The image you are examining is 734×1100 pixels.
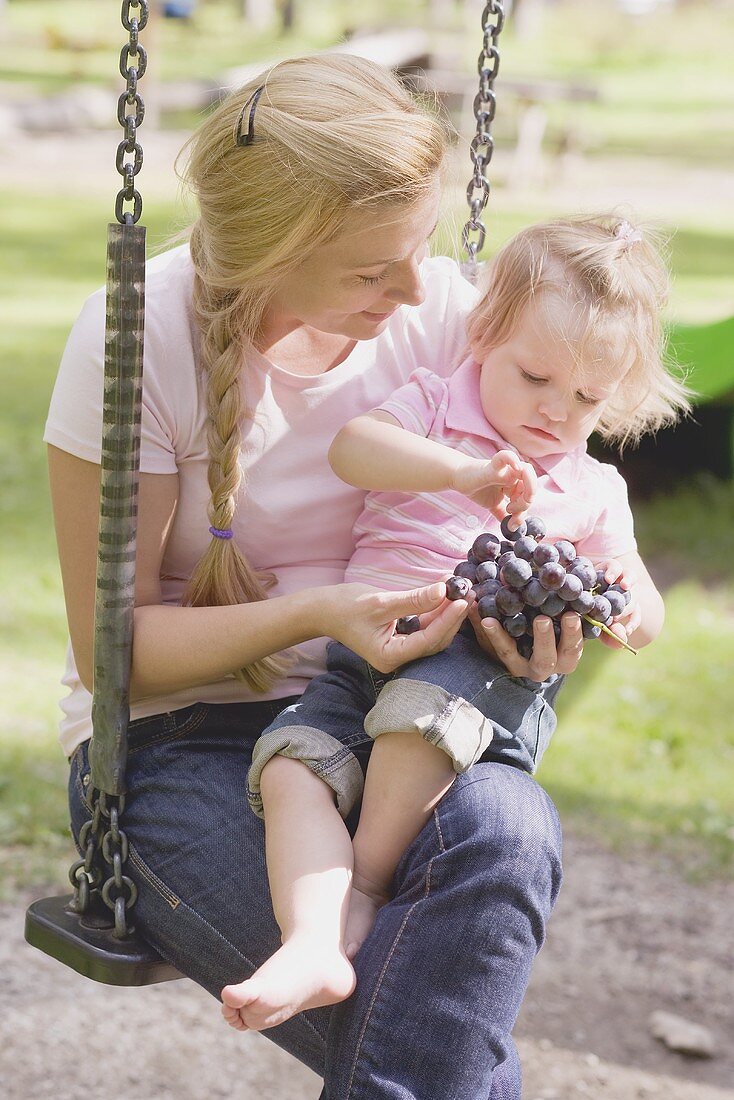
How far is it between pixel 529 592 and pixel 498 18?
1.07 meters

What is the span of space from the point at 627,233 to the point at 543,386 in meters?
0.28

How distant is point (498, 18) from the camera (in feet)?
7.23

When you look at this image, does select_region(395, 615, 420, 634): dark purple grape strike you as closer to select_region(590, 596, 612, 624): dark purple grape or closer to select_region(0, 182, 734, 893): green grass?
select_region(590, 596, 612, 624): dark purple grape

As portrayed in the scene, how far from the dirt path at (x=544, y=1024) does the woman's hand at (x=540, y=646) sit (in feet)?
4.47

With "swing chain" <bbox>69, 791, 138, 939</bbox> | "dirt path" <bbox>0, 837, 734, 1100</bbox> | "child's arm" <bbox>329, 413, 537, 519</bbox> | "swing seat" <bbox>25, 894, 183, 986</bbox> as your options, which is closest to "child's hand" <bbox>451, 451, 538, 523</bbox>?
"child's arm" <bbox>329, 413, 537, 519</bbox>

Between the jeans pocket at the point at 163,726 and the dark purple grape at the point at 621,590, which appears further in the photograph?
the jeans pocket at the point at 163,726

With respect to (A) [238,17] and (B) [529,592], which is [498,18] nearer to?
(B) [529,592]

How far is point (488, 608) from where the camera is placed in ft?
5.58

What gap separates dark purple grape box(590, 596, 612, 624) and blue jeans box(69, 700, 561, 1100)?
0.24 m

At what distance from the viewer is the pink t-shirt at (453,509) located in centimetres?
191

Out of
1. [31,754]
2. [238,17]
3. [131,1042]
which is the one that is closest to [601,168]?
[31,754]

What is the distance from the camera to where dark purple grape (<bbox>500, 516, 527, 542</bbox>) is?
5.72 ft

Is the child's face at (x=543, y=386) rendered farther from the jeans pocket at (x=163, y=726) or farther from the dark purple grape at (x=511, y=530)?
the jeans pocket at (x=163, y=726)

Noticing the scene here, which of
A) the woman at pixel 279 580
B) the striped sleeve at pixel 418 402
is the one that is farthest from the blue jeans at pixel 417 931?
the striped sleeve at pixel 418 402
